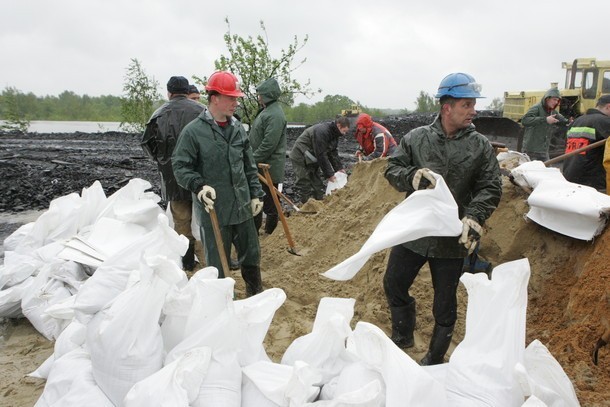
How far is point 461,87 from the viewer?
7.48 ft

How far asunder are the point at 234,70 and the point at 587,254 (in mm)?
6212

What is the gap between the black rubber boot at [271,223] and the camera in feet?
17.6

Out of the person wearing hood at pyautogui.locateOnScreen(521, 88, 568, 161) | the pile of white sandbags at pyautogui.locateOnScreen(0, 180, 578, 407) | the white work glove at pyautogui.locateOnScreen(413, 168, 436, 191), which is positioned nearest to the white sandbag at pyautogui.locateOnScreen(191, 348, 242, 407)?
the pile of white sandbags at pyautogui.locateOnScreen(0, 180, 578, 407)

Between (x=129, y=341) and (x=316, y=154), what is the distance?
14.7 feet

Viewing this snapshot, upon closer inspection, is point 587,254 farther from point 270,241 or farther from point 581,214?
point 270,241

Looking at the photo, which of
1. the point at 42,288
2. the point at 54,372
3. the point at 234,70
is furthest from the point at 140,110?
the point at 54,372

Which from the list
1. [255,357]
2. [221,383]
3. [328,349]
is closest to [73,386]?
[221,383]

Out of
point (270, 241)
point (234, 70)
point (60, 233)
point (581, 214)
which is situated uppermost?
point (234, 70)

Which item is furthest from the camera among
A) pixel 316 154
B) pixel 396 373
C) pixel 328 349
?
pixel 316 154

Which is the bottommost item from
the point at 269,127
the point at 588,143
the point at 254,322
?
the point at 254,322

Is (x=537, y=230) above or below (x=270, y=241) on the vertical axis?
above

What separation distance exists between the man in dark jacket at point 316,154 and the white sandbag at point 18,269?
3523 millimetres

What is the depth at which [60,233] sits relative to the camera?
155 inches

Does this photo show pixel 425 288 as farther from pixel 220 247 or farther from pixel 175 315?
pixel 175 315
